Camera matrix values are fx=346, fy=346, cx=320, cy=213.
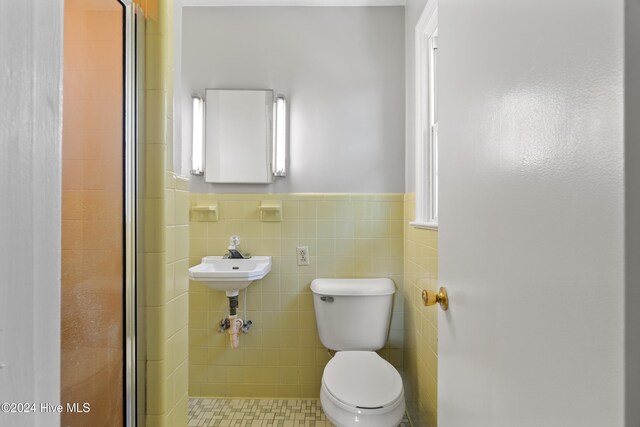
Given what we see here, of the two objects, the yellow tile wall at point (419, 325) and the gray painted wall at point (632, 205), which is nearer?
the gray painted wall at point (632, 205)

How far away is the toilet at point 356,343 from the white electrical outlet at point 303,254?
15 centimetres

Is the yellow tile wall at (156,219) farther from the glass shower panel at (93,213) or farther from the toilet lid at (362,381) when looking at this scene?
the toilet lid at (362,381)

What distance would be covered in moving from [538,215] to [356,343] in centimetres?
165

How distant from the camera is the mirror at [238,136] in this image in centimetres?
215

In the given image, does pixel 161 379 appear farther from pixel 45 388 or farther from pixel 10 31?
pixel 10 31

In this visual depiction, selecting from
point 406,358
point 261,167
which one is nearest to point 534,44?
point 261,167

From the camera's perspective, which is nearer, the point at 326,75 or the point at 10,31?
the point at 10,31

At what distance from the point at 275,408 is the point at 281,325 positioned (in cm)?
47

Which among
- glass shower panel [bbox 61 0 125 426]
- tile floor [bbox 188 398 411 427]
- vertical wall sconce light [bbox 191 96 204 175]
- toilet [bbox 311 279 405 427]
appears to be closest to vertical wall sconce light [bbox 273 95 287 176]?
vertical wall sconce light [bbox 191 96 204 175]

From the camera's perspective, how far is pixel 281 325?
7.07ft

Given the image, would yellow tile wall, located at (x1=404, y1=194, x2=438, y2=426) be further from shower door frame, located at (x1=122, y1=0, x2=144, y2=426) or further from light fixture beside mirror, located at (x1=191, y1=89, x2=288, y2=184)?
shower door frame, located at (x1=122, y1=0, x2=144, y2=426)

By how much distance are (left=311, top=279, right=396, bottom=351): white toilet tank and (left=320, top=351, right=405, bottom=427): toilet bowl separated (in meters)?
0.23

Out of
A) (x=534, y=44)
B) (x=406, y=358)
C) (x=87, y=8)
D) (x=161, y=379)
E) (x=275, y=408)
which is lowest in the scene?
(x=275, y=408)

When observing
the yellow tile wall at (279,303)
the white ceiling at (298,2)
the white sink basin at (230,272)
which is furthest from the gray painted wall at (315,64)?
the white sink basin at (230,272)
